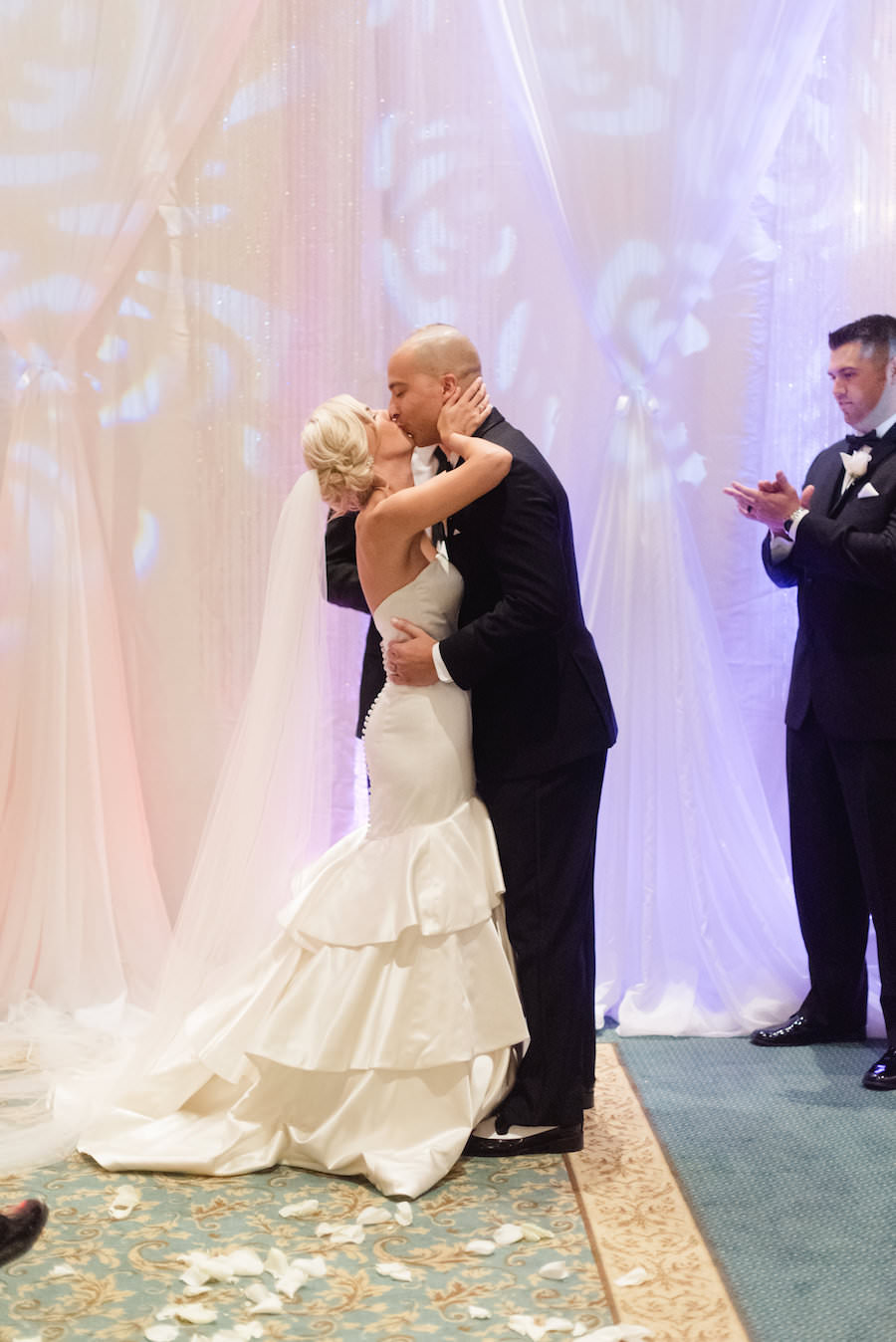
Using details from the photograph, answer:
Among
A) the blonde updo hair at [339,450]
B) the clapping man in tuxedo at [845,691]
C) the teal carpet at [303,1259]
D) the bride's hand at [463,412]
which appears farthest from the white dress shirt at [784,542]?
the teal carpet at [303,1259]

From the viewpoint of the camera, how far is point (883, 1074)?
131 inches

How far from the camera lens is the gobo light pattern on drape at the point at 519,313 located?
3812 millimetres

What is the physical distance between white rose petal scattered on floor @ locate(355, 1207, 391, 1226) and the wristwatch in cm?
188

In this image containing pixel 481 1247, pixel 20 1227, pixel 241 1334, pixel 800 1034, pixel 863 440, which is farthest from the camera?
pixel 800 1034

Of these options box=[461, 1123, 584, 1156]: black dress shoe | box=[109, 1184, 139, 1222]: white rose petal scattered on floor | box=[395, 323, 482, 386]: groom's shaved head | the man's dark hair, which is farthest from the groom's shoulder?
box=[109, 1184, 139, 1222]: white rose petal scattered on floor

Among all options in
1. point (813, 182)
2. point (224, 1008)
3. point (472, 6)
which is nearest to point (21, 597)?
point (224, 1008)

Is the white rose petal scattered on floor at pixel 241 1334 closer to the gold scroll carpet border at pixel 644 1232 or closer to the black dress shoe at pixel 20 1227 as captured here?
the black dress shoe at pixel 20 1227

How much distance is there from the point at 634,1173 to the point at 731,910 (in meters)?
1.19

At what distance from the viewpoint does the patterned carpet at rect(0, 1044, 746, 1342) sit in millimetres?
2205

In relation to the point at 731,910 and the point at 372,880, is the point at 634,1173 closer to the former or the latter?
the point at 372,880

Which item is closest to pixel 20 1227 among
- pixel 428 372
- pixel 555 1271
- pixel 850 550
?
pixel 555 1271

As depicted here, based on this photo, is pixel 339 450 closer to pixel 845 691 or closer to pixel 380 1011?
pixel 380 1011

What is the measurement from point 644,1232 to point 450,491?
1.45 metres

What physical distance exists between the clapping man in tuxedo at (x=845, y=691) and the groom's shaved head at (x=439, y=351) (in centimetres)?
94
